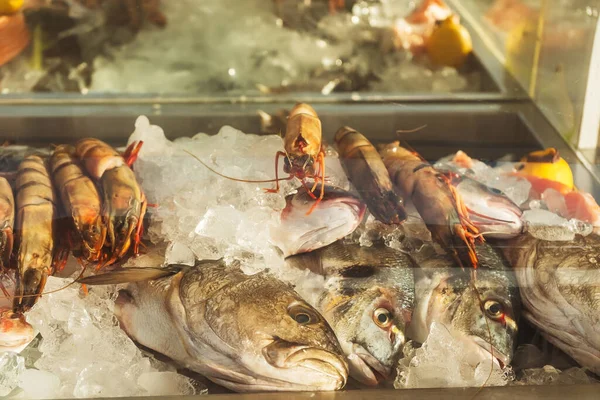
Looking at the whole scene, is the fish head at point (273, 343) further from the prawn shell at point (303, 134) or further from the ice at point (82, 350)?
the prawn shell at point (303, 134)

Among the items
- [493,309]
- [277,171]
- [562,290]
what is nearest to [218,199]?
[277,171]

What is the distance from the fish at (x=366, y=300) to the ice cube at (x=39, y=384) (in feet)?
1.49

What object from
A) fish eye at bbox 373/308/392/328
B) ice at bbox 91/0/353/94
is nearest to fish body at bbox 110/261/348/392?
fish eye at bbox 373/308/392/328

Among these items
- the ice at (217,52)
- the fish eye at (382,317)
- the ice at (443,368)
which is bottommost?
the ice at (443,368)

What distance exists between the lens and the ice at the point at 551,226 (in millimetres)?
1200

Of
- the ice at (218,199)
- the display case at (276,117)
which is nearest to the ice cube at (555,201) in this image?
the display case at (276,117)

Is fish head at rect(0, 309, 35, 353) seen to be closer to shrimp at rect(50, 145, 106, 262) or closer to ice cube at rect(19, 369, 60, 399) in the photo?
ice cube at rect(19, 369, 60, 399)

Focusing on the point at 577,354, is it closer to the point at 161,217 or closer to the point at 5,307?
the point at 161,217

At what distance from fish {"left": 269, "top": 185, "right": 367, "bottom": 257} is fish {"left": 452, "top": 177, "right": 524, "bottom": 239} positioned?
0.21 meters

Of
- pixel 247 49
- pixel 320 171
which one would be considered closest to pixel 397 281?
pixel 320 171

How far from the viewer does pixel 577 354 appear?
117 centimetres

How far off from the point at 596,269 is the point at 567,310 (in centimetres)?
9

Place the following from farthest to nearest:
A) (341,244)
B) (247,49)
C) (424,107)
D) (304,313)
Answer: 1. (247,49)
2. (424,107)
3. (341,244)
4. (304,313)

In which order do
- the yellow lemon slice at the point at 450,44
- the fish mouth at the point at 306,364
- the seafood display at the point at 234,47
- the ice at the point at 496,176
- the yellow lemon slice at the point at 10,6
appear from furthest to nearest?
the yellow lemon slice at the point at 450,44 < the seafood display at the point at 234,47 < the yellow lemon slice at the point at 10,6 < the ice at the point at 496,176 < the fish mouth at the point at 306,364
